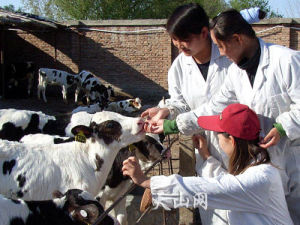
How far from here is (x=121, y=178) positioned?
4.25 meters

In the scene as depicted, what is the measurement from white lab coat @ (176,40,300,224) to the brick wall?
48.6ft

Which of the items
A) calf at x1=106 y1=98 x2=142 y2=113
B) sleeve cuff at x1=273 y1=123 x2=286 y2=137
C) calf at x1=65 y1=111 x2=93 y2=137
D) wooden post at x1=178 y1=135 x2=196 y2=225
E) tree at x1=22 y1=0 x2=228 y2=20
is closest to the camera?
sleeve cuff at x1=273 y1=123 x2=286 y2=137

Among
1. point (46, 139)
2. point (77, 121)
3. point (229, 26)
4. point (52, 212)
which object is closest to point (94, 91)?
point (77, 121)

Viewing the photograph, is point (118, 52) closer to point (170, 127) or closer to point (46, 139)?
point (46, 139)

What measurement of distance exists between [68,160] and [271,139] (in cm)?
207

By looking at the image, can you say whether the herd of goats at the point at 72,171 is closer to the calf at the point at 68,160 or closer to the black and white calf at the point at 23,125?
the calf at the point at 68,160

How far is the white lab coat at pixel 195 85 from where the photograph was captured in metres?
2.78

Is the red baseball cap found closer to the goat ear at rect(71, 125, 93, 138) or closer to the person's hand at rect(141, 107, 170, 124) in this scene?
the person's hand at rect(141, 107, 170, 124)

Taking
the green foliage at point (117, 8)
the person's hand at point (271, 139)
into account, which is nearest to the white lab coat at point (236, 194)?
the person's hand at point (271, 139)

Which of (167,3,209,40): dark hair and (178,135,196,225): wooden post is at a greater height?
(167,3,209,40): dark hair

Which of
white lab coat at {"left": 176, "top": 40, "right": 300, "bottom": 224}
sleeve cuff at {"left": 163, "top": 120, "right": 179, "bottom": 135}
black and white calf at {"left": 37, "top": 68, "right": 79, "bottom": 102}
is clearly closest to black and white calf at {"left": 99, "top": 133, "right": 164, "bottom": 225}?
sleeve cuff at {"left": 163, "top": 120, "right": 179, "bottom": 135}

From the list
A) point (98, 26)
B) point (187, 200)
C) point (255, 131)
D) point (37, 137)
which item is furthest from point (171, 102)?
point (98, 26)

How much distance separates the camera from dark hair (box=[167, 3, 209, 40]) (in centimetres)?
256

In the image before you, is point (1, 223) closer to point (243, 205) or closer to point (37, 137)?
point (243, 205)
